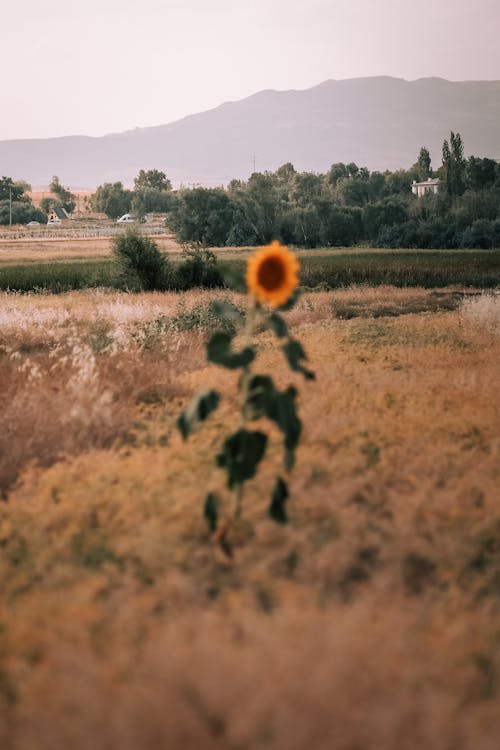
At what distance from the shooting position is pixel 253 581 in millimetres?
4441

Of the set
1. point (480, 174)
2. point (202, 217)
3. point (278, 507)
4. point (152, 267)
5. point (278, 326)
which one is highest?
point (480, 174)

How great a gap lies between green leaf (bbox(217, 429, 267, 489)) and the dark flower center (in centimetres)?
99

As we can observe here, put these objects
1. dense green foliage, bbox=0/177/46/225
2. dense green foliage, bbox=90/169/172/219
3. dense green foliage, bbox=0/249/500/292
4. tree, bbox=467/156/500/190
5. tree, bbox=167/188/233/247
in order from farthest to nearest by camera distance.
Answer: dense green foliage, bbox=90/169/172/219
dense green foliage, bbox=0/177/46/225
tree, bbox=467/156/500/190
tree, bbox=167/188/233/247
dense green foliage, bbox=0/249/500/292

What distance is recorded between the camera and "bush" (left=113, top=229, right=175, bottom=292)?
87.4 ft

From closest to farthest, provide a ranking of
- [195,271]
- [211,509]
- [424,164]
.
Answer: [211,509], [195,271], [424,164]

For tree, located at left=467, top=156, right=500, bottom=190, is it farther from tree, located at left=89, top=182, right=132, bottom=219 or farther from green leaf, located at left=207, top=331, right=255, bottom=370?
green leaf, located at left=207, top=331, right=255, bottom=370

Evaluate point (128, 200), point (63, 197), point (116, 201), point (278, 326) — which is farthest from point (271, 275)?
point (63, 197)

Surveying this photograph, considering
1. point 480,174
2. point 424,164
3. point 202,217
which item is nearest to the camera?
point 202,217

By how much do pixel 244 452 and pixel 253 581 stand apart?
0.82m

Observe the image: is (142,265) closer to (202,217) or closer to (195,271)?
(195,271)

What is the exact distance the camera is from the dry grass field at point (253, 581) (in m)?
3.08

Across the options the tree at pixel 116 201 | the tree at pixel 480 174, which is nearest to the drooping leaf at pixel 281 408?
the tree at pixel 480 174

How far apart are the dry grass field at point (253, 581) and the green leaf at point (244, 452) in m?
0.58

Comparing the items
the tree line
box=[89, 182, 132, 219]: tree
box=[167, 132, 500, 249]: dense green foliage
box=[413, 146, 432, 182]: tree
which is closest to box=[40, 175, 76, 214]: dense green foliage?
box=[89, 182, 132, 219]: tree
